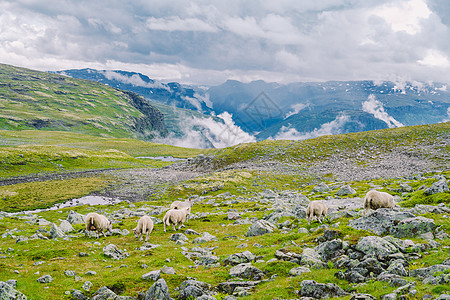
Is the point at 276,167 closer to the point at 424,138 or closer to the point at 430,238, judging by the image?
the point at 424,138

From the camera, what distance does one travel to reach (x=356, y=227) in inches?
723

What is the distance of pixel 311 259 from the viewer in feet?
48.7

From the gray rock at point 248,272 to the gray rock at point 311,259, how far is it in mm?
2749

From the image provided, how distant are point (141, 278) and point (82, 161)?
120 meters

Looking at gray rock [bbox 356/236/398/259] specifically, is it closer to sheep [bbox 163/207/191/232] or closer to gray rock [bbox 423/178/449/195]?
gray rock [bbox 423/178/449/195]

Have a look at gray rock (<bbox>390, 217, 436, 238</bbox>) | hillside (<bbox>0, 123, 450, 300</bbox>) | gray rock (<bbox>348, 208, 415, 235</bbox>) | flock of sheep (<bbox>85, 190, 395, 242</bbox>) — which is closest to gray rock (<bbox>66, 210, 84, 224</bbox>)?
hillside (<bbox>0, 123, 450, 300</bbox>)

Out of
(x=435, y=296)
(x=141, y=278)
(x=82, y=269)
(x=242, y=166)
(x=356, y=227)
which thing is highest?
(x=435, y=296)

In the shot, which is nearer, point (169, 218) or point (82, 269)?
point (82, 269)

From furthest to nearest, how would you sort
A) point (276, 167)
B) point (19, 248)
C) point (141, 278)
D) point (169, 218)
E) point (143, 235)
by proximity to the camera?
point (276, 167) → point (169, 218) → point (143, 235) → point (19, 248) → point (141, 278)

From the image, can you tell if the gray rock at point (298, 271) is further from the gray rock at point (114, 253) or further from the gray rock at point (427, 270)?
the gray rock at point (114, 253)

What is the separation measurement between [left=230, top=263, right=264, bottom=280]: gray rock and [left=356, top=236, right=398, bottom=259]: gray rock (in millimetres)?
5895

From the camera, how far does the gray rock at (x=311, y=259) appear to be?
47.3 ft

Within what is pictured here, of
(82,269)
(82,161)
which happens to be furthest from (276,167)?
(82,161)

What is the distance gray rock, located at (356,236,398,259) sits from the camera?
13680mm
